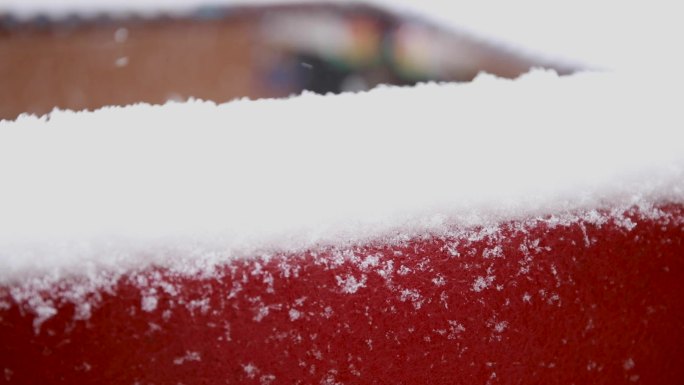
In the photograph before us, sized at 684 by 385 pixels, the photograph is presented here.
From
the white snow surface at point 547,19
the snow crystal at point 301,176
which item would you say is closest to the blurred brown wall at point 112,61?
the white snow surface at point 547,19

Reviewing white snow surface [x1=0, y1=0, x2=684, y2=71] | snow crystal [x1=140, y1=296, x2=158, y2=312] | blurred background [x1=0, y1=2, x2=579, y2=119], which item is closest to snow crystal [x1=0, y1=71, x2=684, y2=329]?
snow crystal [x1=140, y1=296, x2=158, y2=312]

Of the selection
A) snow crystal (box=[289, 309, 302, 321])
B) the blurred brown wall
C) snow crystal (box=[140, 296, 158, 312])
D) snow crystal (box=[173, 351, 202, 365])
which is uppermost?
the blurred brown wall

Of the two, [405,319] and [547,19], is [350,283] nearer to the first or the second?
[405,319]

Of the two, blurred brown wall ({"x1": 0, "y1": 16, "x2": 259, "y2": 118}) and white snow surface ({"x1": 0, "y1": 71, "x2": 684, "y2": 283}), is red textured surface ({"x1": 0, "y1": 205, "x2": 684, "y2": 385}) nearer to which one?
white snow surface ({"x1": 0, "y1": 71, "x2": 684, "y2": 283})

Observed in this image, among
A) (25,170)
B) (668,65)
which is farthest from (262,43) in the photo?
(25,170)

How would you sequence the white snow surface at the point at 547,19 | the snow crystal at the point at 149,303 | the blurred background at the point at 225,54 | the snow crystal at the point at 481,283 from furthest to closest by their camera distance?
the blurred background at the point at 225,54 < the white snow surface at the point at 547,19 < the snow crystal at the point at 481,283 < the snow crystal at the point at 149,303

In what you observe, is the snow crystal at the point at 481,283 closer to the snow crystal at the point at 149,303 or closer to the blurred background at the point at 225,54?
the snow crystal at the point at 149,303

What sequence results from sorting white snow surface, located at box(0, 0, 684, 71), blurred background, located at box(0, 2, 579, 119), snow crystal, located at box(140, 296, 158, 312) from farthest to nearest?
blurred background, located at box(0, 2, 579, 119) < white snow surface, located at box(0, 0, 684, 71) < snow crystal, located at box(140, 296, 158, 312)

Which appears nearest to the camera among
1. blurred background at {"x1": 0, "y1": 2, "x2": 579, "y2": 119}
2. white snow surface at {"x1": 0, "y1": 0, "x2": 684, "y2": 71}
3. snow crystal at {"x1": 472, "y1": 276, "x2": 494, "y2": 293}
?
snow crystal at {"x1": 472, "y1": 276, "x2": 494, "y2": 293}
